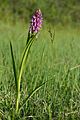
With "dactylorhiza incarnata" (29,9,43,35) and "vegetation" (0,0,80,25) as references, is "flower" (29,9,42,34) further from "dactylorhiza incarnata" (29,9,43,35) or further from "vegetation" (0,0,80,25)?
"vegetation" (0,0,80,25)

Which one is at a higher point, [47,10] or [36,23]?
[36,23]

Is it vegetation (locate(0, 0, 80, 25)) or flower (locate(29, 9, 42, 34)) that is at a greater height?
flower (locate(29, 9, 42, 34))

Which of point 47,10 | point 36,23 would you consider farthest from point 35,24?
point 47,10

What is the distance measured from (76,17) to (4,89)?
7.93 meters

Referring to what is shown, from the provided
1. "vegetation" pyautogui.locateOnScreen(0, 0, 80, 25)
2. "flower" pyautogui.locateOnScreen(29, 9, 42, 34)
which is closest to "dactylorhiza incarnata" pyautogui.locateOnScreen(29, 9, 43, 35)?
"flower" pyautogui.locateOnScreen(29, 9, 42, 34)

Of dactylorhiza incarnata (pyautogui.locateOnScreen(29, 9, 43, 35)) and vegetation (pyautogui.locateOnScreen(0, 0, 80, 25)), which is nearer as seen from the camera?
dactylorhiza incarnata (pyautogui.locateOnScreen(29, 9, 43, 35))

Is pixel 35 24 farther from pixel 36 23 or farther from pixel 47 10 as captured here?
pixel 47 10

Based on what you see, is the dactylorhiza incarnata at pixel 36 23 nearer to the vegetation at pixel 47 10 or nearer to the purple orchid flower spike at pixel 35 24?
the purple orchid flower spike at pixel 35 24

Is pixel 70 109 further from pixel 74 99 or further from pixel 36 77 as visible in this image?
pixel 36 77

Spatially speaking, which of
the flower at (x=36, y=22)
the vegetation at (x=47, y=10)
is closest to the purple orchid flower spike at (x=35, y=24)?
the flower at (x=36, y=22)

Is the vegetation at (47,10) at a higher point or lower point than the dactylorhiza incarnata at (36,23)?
lower

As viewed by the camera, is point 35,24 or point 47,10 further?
point 47,10

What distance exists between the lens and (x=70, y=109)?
1880 mm

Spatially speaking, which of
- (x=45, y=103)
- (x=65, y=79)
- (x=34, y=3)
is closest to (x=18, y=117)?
(x=45, y=103)
